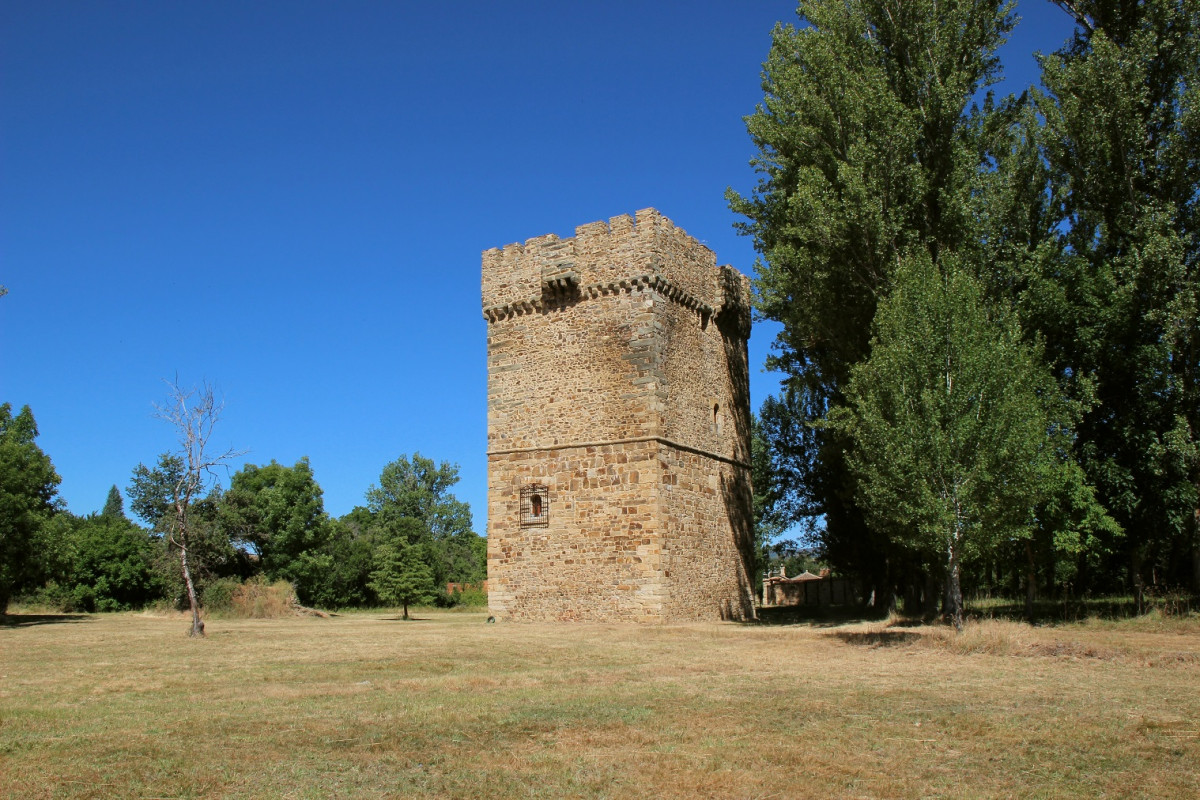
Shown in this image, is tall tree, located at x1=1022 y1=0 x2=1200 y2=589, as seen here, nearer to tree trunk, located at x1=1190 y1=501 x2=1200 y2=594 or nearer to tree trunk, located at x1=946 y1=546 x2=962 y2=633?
tree trunk, located at x1=1190 y1=501 x2=1200 y2=594

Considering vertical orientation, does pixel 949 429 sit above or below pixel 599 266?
below

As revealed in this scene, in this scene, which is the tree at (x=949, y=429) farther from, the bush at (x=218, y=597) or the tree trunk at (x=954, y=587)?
the bush at (x=218, y=597)

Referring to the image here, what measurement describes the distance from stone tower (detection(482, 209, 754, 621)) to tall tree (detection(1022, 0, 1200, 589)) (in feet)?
24.3

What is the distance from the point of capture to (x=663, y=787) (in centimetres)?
535

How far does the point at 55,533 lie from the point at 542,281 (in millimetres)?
15593

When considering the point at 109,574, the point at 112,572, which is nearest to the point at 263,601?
the point at 112,572

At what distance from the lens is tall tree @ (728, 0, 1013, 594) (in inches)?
679

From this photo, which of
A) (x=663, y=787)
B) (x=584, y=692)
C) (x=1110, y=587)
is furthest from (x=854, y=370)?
(x=1110, y=587)

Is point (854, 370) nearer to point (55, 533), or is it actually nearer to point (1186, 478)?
point (1186, 478)

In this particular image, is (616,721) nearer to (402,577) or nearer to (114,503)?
(402,577)

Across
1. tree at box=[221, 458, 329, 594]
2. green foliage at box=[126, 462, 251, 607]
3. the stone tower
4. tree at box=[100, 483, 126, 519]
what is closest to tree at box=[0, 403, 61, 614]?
green foliage at box=[126, 462, 251, 607]

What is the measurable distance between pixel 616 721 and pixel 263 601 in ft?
78.3

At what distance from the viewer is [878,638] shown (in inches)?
576

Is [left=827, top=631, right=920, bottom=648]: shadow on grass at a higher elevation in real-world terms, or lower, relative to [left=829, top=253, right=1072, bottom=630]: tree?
lower
